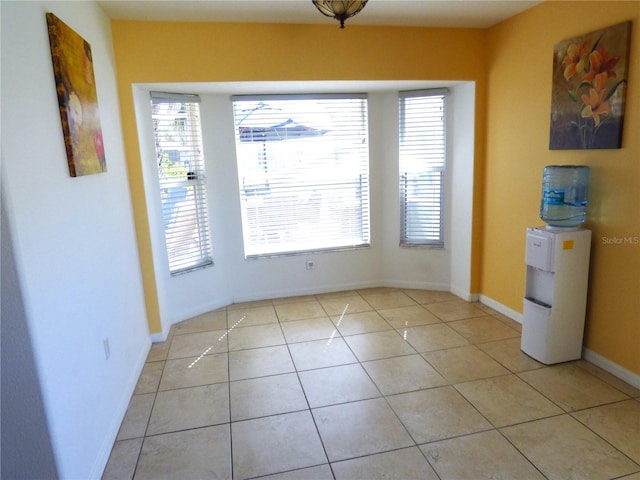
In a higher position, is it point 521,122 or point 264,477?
point 521,122

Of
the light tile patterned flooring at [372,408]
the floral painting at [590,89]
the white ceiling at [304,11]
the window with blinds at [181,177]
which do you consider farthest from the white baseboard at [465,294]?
the window with blinds at [181,177]

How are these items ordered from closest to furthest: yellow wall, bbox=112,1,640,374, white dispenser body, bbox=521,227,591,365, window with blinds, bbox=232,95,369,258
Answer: yellow wall, bbox=112,1,640,374 < white dispenser body, bbox=521,227,591,365 < window with blinds, bbox=232,95,369,258

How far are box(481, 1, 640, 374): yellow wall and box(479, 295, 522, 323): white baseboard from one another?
47mm

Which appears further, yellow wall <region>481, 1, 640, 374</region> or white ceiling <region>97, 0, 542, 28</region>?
white ceiling <region>97, 0, 542, 28</region>

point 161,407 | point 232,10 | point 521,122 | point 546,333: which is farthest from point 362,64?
point 161,407

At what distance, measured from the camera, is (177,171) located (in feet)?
12.3

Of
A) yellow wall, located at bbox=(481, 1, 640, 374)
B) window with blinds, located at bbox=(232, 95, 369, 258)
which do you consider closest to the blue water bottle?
yellow wall, located at bbox=(481, 1, 640, 374)

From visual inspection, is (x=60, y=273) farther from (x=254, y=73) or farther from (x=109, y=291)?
(x=254, y=73)

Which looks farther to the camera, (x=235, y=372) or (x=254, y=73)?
(x=254, y=73)

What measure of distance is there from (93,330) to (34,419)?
0.65 m

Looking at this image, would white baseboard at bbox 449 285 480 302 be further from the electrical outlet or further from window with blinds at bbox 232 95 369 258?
the electrical outlet

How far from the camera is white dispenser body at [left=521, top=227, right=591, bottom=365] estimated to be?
273 cm

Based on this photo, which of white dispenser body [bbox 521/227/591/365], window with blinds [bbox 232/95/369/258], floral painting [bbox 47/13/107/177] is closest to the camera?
floral painting [bbox 47/13/107/177]

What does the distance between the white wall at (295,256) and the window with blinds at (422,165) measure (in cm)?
9
